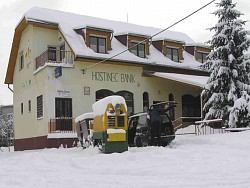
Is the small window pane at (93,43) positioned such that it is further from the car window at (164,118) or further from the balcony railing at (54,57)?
the car window at (164,118)

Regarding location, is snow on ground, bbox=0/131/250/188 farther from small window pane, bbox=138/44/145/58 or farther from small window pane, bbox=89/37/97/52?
small window pane, bbox=138/44/145/58

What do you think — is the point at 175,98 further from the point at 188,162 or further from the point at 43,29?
the point at 188,162

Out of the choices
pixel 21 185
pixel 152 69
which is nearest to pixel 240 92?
pixel 152 69

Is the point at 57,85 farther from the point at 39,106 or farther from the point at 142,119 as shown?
the point at 142,119

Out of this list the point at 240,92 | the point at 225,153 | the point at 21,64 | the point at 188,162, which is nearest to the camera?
the point at 188,162

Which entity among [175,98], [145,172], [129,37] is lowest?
[145,172]

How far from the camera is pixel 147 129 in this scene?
1642 cm

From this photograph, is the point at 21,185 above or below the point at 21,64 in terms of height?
below

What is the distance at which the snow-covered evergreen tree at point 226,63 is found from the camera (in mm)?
23047

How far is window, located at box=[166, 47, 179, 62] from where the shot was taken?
3027cm

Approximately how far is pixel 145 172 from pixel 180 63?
2121 centimetres

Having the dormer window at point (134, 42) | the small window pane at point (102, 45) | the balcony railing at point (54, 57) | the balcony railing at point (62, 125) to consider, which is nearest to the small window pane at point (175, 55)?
the dormer window at point (134, 42)

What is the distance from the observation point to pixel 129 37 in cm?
2803

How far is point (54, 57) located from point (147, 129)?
12.4 metres
